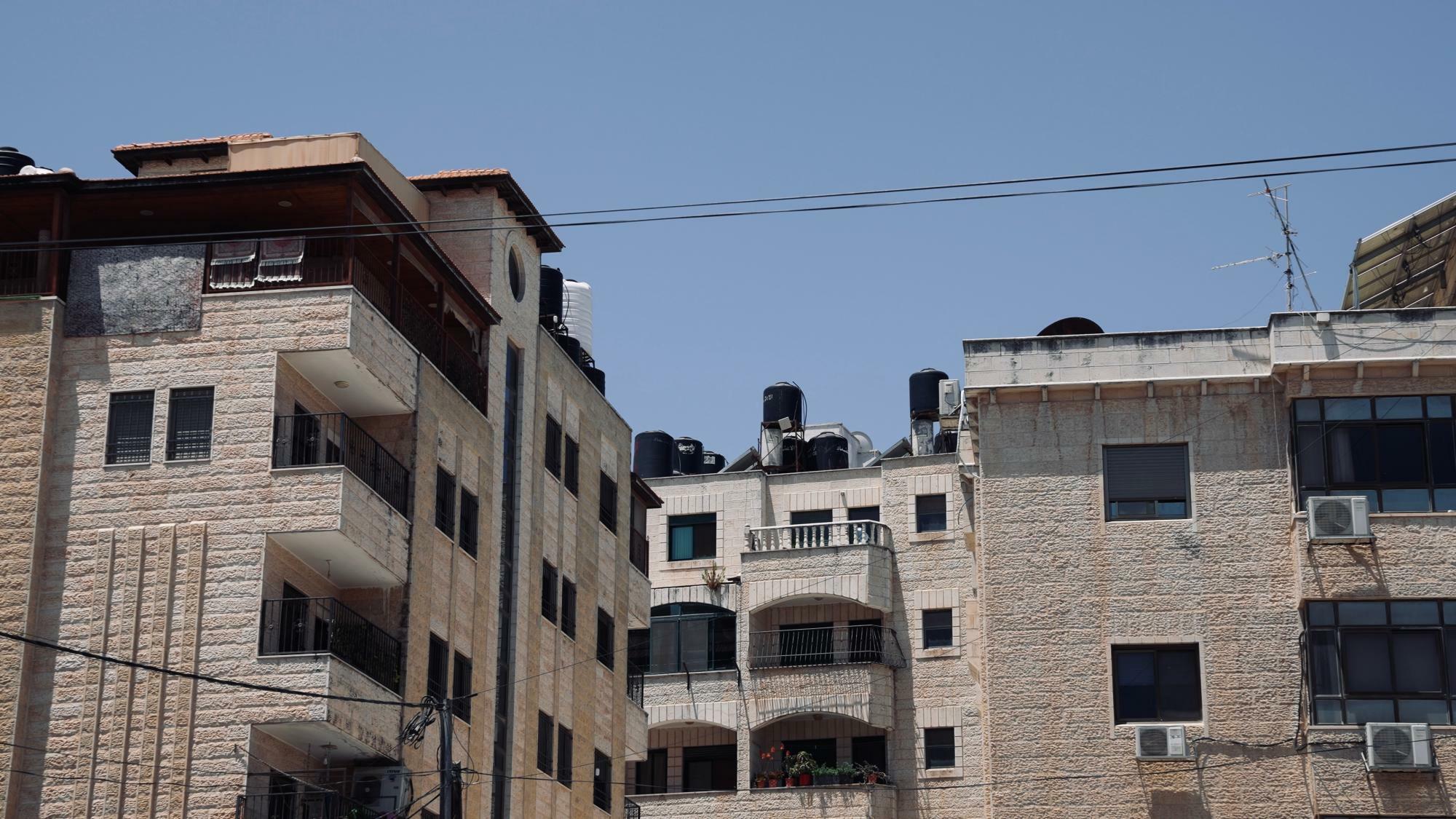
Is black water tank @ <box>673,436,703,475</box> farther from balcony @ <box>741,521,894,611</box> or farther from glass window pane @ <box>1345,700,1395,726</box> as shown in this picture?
glass window pane @ <box>1345,700,1395,726</box>

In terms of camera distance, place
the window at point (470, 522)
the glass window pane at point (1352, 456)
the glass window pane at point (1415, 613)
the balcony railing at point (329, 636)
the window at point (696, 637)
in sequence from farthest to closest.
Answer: the window at point (696, 637), the glass window pane at point (1352, 456), the glass window pane at point (1415, 613), the window at point (470, 522), the balcony railing at point (329, 636)

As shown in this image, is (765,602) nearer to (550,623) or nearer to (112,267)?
(550,623)

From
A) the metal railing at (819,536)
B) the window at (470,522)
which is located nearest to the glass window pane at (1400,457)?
the window at (470,522)

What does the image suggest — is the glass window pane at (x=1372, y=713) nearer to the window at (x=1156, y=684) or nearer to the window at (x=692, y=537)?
the window at (x=1156, y=684)

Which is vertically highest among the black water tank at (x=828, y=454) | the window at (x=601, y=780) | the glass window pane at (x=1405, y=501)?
the black water tank at (x=828, y=454)

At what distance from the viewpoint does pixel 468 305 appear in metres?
41.6

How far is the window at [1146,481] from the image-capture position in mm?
44000

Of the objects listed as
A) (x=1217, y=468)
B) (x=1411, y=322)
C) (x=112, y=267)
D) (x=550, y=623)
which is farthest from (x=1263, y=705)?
(x=112, y=267)

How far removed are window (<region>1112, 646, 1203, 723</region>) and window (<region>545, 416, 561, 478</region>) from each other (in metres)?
12.0

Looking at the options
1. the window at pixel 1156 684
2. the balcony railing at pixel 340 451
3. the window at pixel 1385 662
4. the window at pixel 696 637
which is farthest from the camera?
the window at pixel 696 637

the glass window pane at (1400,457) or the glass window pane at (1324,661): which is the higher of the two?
the glass window pane at (1400,457)

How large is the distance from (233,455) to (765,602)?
26145mm

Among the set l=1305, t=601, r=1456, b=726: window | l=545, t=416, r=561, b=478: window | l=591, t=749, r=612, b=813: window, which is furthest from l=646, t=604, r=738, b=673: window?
l=1305, t=601, r=1456, b=726: window

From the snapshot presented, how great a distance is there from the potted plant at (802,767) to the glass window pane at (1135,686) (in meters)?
15.9
